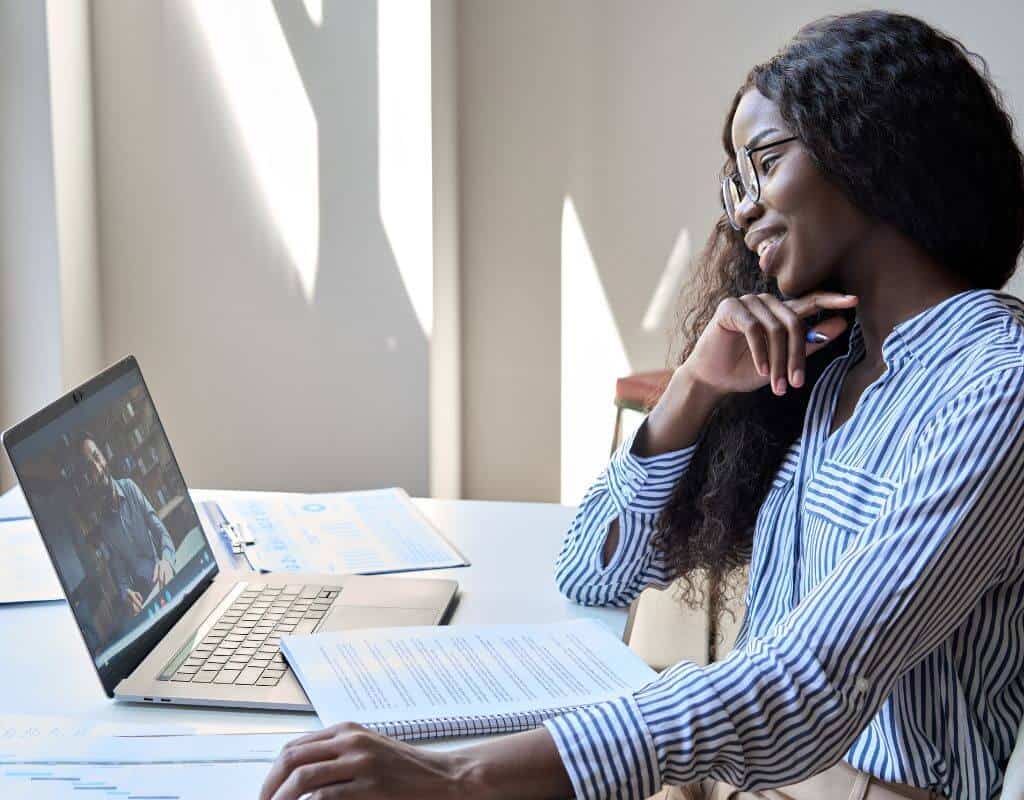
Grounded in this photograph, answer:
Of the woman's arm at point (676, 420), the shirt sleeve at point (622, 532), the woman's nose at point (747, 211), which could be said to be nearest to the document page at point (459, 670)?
the shirt sleeve at point (622, 532)

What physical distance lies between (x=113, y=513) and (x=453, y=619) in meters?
0.38

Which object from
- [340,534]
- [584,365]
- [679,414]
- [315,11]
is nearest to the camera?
[679,414]

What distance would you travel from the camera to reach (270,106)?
116 inches

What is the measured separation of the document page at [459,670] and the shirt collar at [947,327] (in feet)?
1.31

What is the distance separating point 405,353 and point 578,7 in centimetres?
108

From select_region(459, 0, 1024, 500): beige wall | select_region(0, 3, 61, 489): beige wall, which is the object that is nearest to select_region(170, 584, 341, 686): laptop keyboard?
select_region(0, 3, 61, 489): beige wall

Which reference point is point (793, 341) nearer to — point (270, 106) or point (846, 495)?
point (846, 495)

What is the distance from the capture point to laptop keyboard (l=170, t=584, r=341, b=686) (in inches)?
43.1

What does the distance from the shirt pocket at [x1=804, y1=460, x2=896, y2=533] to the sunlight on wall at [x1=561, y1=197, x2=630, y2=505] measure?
218cm

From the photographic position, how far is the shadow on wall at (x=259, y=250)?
2.92 metres

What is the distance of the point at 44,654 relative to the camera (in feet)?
3.85

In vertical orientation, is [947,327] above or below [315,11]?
below

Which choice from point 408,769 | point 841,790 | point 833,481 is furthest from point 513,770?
point 833,481

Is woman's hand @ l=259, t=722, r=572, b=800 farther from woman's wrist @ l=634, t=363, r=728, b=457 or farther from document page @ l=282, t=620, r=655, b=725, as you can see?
woman's wrist @ l=634, t=363, r=728, b=457
